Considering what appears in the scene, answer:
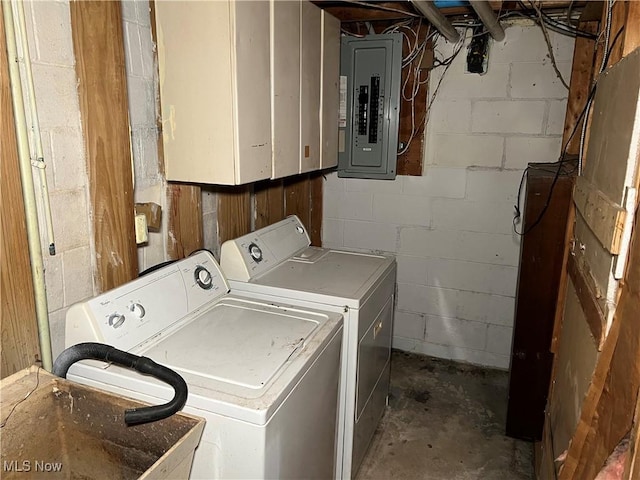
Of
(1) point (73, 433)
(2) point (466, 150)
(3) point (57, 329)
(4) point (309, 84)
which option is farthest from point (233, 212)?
(2) point (466, 150)

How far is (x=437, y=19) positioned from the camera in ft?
7.42

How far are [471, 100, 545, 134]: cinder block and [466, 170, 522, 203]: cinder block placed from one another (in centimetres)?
25

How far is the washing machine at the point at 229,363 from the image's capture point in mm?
1184

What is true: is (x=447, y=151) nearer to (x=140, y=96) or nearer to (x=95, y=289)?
(x=140, y=96)

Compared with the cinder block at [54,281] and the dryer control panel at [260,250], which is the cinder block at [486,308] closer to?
the dryer control panel at [260,250]

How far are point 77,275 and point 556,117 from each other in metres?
2.55

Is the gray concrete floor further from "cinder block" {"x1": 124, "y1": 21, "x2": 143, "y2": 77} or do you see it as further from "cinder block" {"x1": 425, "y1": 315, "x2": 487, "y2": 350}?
"cinder block" {"x1": 124, "y1": 21, "x2": 143, "y2": 77}

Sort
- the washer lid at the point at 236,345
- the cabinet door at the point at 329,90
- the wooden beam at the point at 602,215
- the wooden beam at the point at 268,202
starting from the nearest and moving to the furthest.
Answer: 1. the wooden beam at the point at 602,215
2. the washer lid at the point at 236,345
3. the cabinet door at the point at 329,90
4. the wooden beam at the point at 268,202

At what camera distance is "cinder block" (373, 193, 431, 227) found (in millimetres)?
3053

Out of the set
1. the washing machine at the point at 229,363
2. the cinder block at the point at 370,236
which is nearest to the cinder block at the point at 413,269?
the cinder block at the point at 370,236

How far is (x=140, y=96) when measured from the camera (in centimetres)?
169

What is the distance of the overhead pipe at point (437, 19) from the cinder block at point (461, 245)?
1.17 metres

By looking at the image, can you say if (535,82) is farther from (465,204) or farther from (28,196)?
(28,196)

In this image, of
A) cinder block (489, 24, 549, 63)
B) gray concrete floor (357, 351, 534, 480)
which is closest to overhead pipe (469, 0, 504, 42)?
cinder block (489, 24, 549, 63)
